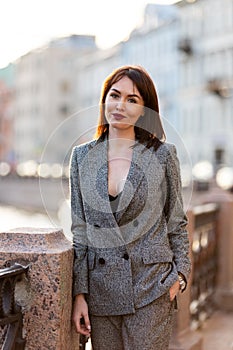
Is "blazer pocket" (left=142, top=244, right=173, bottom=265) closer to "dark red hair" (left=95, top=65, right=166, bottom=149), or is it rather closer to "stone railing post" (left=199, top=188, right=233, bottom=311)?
"dark red hair" (left=95, top=65, right=166, bottom=149)

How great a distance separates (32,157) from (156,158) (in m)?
114

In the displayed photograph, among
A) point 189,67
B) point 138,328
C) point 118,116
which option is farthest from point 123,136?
point 189,67

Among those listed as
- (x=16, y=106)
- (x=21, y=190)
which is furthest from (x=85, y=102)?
(x=21, y=190)

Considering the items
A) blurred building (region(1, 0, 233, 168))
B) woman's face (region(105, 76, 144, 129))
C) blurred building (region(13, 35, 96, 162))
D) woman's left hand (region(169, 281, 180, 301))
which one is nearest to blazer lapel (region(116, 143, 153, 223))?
woman's face (region(105, 76, 144, 129))

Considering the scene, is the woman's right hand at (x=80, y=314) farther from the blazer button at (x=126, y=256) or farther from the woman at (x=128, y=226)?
the blazer button at (x=126, y=256)

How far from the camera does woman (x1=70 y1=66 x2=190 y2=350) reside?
3.31 metres

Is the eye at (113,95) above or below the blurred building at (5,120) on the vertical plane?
below

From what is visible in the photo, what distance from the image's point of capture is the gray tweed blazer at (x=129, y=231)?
130 inches

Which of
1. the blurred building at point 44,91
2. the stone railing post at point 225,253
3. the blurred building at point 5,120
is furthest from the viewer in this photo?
the blurred building at point 5,120

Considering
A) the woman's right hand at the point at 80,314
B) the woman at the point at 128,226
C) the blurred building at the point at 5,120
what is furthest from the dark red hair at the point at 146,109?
the blurred building at the point at 5,120

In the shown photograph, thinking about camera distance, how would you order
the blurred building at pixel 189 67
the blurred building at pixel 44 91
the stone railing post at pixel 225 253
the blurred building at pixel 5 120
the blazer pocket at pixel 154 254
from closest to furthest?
1. the blazer pocket at pixel 154 254
2. the stone railing post at pixel 225 253
3. the blurred building at pixel 189 67
4. the blurred building at pixel 44 91
5. the blurred building at pixel 5 120

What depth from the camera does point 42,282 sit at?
11.0 feet

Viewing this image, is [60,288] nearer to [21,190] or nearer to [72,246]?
[72,246]

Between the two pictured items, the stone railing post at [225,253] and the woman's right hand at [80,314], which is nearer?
the woman's right hand at [80,314]
